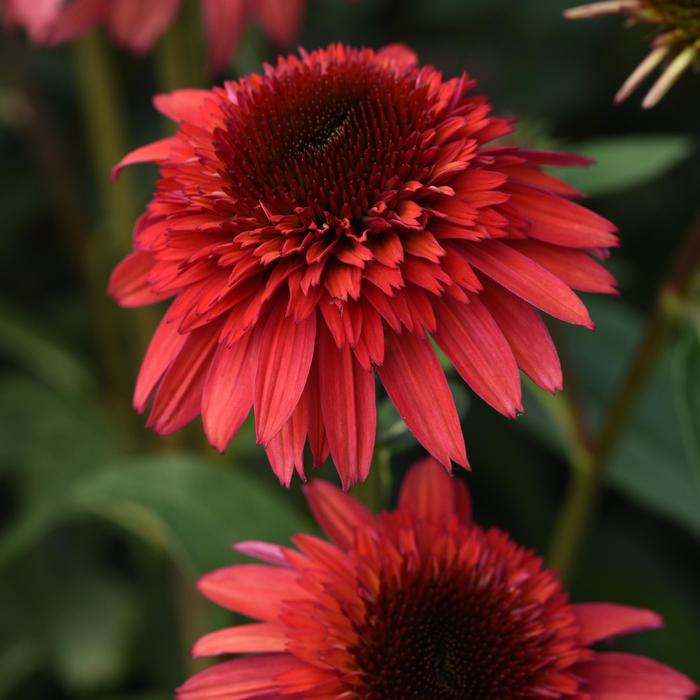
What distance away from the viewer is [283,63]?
54cm

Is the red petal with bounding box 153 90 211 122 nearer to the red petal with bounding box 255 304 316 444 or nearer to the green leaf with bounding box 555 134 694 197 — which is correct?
the red petal with bounding box 255 304 316 444

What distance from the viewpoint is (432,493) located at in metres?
0.56

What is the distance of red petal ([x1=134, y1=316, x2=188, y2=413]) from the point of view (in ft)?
1.57

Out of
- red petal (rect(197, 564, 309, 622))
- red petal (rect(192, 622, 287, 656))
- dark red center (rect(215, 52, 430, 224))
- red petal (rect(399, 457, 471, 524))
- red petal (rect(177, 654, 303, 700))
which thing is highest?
dark red center (rect(215, 52, 430, 224))

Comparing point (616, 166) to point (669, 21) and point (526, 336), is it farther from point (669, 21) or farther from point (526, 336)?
point (526, 336)

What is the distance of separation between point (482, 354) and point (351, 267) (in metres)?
0.07

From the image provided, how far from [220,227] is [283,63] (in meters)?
0.12

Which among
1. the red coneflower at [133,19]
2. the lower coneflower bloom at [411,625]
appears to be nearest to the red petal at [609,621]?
the lower coneflower bloom at [411,625]

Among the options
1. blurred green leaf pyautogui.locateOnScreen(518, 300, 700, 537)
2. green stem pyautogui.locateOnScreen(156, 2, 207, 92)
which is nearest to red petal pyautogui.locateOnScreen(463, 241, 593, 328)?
blurred green leaf pyautogui.locateOnScreen(518, 300, 700, 537)

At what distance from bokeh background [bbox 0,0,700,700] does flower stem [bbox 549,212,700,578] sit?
0.05 ft

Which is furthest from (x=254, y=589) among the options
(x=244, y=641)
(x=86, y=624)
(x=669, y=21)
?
(x=86, y=624)

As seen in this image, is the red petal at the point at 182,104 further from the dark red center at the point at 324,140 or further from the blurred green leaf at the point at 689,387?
the blurred green leaf at the point at 689,387

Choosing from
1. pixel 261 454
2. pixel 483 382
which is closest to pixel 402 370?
pixel 483 382

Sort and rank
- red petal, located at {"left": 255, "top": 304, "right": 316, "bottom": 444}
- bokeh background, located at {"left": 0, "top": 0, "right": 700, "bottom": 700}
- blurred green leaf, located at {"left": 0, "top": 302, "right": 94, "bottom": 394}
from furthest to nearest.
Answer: blurred green leaf, located at {"left": 0, "top": 302, "right": 94, "bottom": 394}, bokeh background, located at {"left": 0, "top": 0, "right": 700, "bottom": 700}, red petal, located at {"left": 255, "top": 304, "right": 316, "bottom": 444}
